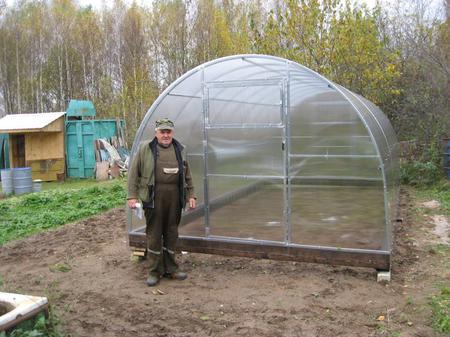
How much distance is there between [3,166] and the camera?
54.0ft

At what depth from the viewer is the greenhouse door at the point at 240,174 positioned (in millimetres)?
6016

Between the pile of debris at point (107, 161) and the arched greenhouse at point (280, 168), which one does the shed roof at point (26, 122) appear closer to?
the pile of debris at point (107, 161)

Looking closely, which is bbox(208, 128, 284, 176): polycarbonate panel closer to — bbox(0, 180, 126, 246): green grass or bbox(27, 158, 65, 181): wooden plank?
bbox(0, 180, 126, 246): green grass

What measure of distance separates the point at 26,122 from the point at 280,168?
11.9m

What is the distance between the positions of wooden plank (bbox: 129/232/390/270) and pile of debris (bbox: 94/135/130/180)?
367 inches

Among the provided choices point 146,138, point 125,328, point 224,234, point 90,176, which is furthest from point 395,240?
point 90,176

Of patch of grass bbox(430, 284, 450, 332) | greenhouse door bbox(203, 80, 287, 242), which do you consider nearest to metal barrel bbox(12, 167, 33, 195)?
greenhouse door bbox(203, 80, 287, 242)

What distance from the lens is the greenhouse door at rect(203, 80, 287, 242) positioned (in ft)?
19.7

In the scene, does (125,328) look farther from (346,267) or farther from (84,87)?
(84,87)

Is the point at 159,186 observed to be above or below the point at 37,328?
above

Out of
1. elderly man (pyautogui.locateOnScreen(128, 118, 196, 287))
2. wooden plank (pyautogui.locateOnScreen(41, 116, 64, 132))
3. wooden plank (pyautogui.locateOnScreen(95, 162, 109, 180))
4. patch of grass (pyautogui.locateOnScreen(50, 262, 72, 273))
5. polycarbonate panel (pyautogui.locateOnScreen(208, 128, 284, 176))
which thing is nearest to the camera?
elderly man (pyautogui.locateOnScreen(128, 118, 196, 287))

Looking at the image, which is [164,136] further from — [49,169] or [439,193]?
[49,169]

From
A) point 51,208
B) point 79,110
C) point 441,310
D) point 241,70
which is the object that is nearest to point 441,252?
point 441,310

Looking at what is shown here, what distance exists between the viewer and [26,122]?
598 inches
